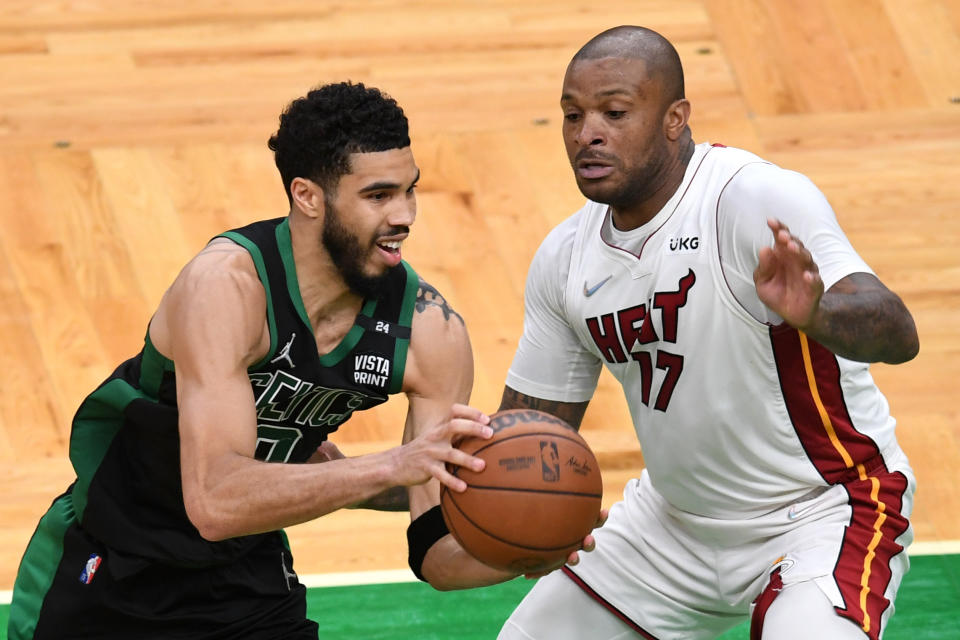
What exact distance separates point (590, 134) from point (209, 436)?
4.38ft

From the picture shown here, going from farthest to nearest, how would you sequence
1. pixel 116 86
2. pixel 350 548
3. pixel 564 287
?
pixel 116 86 < pixel 350 548 < pixel 564 287

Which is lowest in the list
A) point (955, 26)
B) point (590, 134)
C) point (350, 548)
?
point (350, 548)

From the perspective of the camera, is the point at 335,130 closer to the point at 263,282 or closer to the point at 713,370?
the point at 263,282

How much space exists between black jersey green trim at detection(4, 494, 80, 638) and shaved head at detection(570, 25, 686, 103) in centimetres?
196

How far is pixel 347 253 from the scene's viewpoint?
4.19 metres

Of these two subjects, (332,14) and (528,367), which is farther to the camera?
(332,14)

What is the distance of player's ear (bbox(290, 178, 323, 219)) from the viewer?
421 cm

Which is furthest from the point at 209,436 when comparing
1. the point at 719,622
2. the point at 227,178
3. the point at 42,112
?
the point at 42,112

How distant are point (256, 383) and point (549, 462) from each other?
86cm

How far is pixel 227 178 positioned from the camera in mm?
8352

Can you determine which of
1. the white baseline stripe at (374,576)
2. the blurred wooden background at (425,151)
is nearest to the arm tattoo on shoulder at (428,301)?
the white baseline stripe at (374,576)

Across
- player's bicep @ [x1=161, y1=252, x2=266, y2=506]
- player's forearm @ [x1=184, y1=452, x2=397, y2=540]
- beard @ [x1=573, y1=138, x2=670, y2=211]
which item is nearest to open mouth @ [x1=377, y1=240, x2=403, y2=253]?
player's bicep @ [x1=161, y1=252, x2=266, y2=506]

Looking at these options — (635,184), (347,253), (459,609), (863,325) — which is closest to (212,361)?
(347,253)

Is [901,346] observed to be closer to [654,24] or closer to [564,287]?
[564,287]
